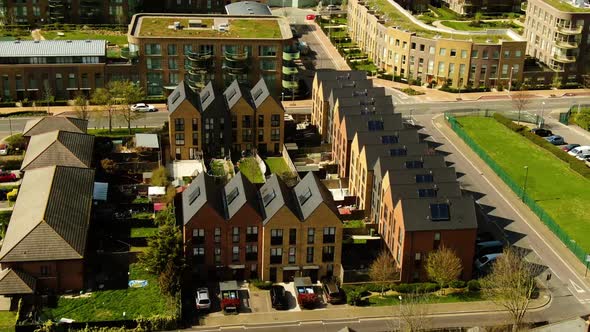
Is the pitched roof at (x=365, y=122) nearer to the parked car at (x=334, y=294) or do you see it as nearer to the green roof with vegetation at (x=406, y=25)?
the parked car at (x=334, y=294)

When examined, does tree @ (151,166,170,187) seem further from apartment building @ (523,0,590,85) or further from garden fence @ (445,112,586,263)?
apartment building @ (523,0,590,85)

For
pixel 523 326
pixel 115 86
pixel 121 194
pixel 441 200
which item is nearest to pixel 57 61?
pixel 115 86

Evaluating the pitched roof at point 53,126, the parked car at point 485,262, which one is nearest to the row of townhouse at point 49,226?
the pitched roof at point 53,126

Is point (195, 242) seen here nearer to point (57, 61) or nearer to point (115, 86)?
point (115, 86)

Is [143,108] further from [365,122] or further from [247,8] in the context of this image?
[247,8]

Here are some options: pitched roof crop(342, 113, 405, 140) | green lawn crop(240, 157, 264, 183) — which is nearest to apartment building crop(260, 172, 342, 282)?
green lawn crop(240, 157, 264, 183)

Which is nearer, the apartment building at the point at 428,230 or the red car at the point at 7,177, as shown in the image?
the apartment building at the point at 428,230
